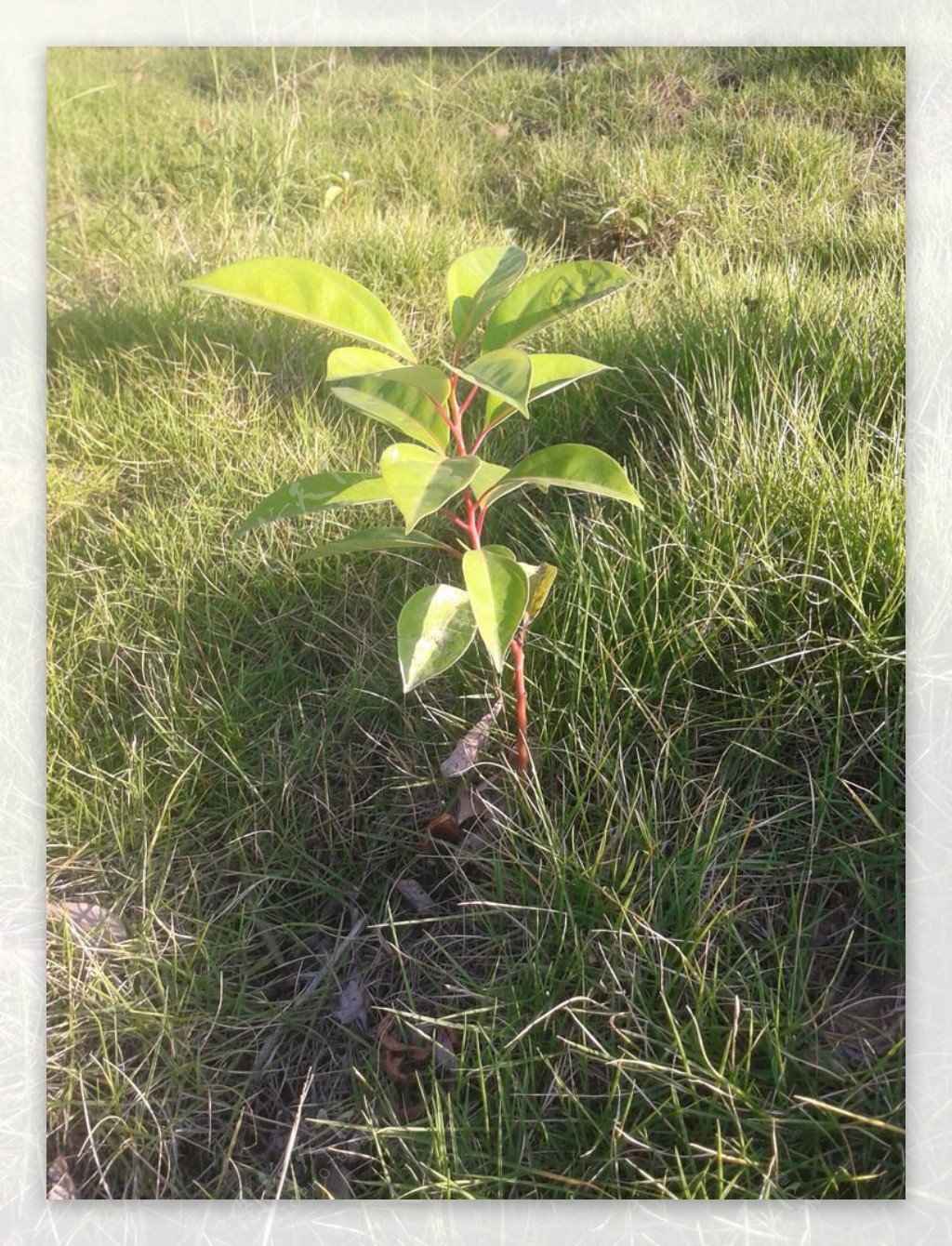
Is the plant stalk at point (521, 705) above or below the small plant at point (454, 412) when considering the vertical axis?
below

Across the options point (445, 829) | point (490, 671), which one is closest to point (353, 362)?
point (490, 671)

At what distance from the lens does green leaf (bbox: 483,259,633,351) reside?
0.81 m

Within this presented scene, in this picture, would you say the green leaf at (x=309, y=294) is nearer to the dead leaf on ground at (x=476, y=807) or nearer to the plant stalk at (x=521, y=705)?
the plant stalk at (x=521, y=705)

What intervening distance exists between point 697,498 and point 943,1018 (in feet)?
1.71

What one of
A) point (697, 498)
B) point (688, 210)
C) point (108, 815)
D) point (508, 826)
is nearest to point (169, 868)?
point (108, 815)

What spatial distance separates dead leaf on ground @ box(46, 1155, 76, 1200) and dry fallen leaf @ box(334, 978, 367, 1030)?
0.27 meters

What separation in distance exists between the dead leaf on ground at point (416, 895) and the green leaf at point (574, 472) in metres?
0.35

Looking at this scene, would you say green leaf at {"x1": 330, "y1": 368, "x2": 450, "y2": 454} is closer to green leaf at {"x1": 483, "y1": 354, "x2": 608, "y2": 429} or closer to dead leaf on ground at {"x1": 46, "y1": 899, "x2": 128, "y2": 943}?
green leaf at {"x1": 483, "y1": 354, "x2": 608, "y2": 429}

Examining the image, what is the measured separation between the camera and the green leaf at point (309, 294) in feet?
2.45

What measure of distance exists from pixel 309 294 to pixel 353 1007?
0.60 metres

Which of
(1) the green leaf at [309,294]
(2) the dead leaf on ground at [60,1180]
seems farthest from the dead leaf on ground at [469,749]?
(2) the dead leaf on ground at [60,1180]

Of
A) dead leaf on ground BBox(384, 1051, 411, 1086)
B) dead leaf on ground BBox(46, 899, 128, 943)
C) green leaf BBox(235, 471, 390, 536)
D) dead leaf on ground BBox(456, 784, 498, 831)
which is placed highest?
green leaf BBox(235, 471, 390, 536)

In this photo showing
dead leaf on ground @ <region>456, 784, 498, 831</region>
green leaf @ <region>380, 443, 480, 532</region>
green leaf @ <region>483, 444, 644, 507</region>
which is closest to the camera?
green leaf @ <region>380, 443, 480, 532</region>

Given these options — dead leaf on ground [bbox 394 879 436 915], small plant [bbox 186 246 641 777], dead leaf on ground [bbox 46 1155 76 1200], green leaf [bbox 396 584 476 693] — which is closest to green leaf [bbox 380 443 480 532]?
small plant [bbox 186 246 641 777]
